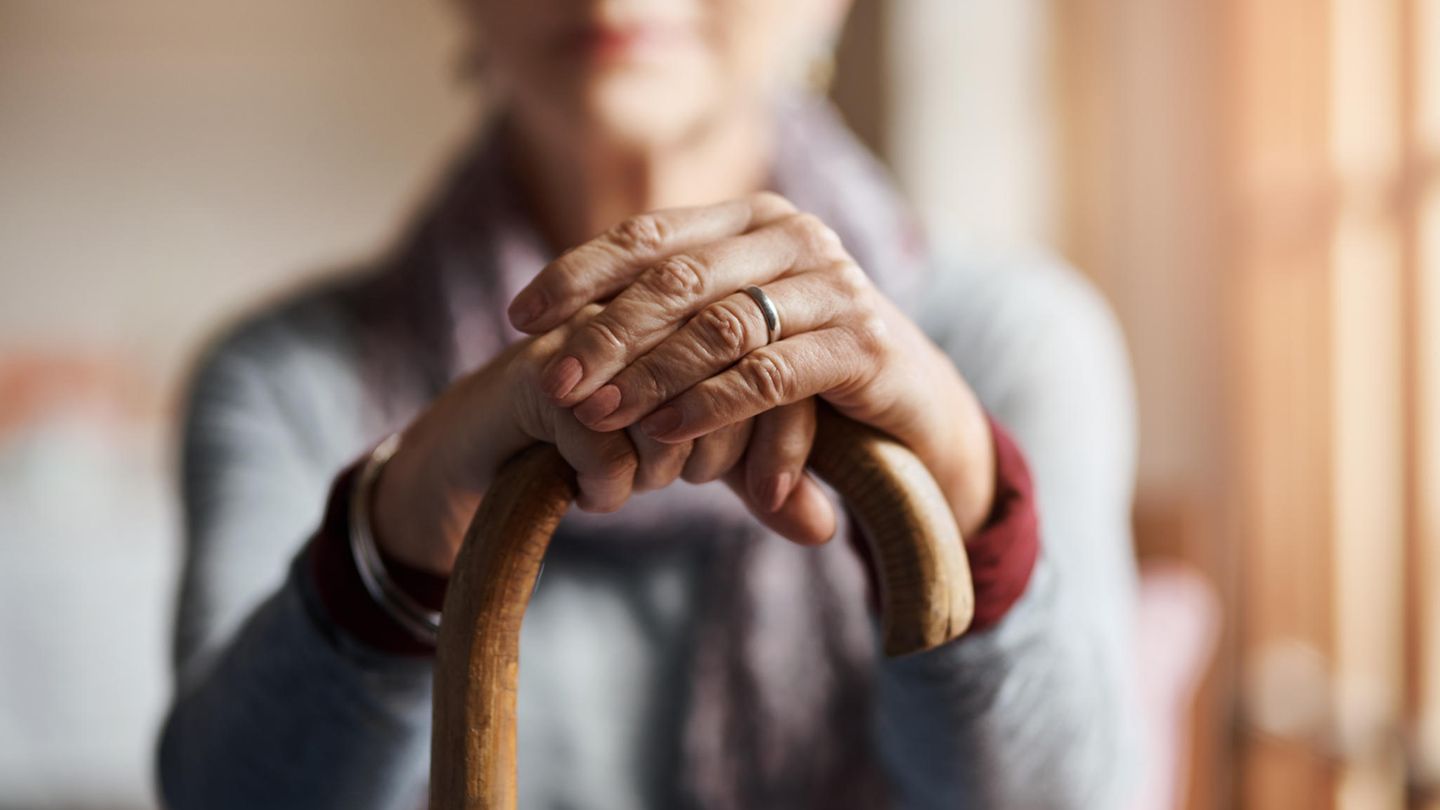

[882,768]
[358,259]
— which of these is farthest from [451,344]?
[358,259]

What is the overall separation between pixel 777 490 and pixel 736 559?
0.38m

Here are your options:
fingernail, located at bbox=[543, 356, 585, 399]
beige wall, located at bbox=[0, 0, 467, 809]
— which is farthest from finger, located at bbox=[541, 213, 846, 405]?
beige wall, located at bbox=[0, 0, 467, 809]

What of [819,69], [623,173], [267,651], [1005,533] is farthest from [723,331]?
[819,69]

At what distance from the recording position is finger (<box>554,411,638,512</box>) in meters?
0.30

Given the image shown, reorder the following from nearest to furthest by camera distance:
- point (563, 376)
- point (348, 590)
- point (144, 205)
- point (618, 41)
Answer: point (563, 376), point (348, 590), point (618, 41), point (144, 205)

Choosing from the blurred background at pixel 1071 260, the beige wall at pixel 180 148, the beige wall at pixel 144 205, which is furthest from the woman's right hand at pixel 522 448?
the beige wall at pixel 180 148

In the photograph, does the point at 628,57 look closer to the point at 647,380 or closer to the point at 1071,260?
the point at 647,380

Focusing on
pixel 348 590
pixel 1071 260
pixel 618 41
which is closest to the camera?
pixel 348 590

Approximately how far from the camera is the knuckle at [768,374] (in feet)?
0.96

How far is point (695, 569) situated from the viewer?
71 cm

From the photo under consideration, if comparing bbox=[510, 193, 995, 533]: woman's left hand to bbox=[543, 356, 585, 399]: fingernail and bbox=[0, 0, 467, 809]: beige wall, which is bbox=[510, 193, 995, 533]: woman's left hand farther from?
bbox=[0, 0, 467, 809]: beige wall

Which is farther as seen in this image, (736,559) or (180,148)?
(180,148)

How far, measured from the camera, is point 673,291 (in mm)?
300

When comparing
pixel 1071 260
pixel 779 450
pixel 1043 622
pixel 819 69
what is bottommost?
pixel 1071 260
